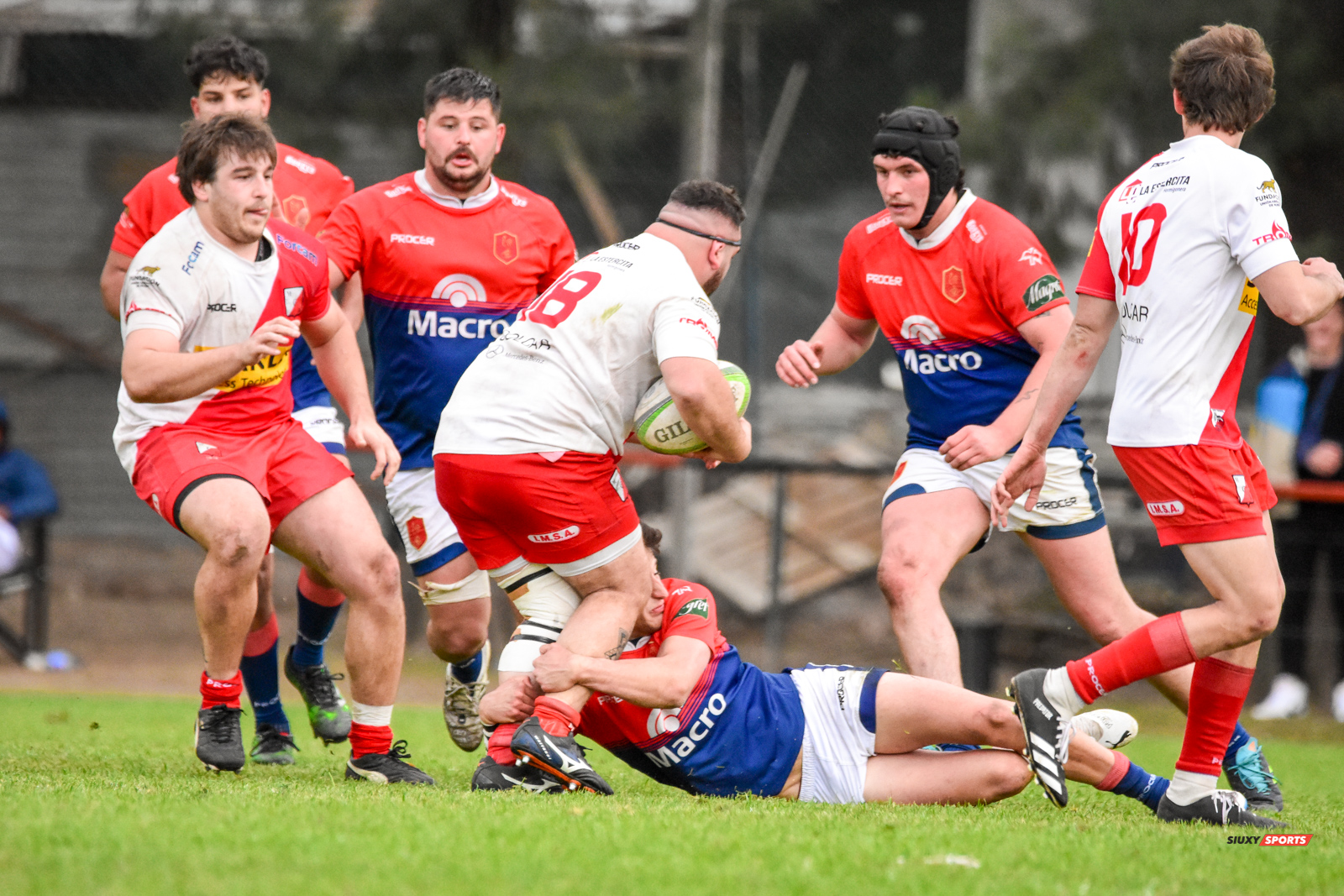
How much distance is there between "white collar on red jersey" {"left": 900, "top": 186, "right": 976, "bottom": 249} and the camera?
5566 mm

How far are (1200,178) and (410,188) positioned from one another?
3.19 metres

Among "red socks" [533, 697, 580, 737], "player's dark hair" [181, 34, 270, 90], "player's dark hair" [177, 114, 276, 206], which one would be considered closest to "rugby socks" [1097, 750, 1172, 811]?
"red socks" [533, 697, 580, 737]

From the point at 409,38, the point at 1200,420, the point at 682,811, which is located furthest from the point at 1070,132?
the point at 682,811

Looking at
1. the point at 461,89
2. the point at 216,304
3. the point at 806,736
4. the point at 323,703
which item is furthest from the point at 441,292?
the point at 806,736

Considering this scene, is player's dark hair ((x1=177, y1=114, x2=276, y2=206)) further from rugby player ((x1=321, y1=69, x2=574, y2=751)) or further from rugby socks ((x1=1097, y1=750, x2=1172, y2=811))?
rugby socks ((x1=1097, y1=750, x2=1172, y2=811))

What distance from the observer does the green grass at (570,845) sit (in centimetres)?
304

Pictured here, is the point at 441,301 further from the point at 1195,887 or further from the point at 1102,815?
the point at 1195,887

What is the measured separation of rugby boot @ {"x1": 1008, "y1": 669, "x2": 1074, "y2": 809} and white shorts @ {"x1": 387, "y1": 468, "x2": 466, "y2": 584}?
2.46 metres

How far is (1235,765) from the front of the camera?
511 cm

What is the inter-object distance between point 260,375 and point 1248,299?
3324 mm

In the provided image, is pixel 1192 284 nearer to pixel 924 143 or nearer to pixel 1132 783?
pixel 924 143

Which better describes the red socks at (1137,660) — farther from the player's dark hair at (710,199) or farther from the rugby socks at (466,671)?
the rugby socks at (466,671)

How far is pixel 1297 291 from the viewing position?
414 centimetres

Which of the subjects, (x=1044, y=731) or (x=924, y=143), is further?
→ (x=924, y=143)
